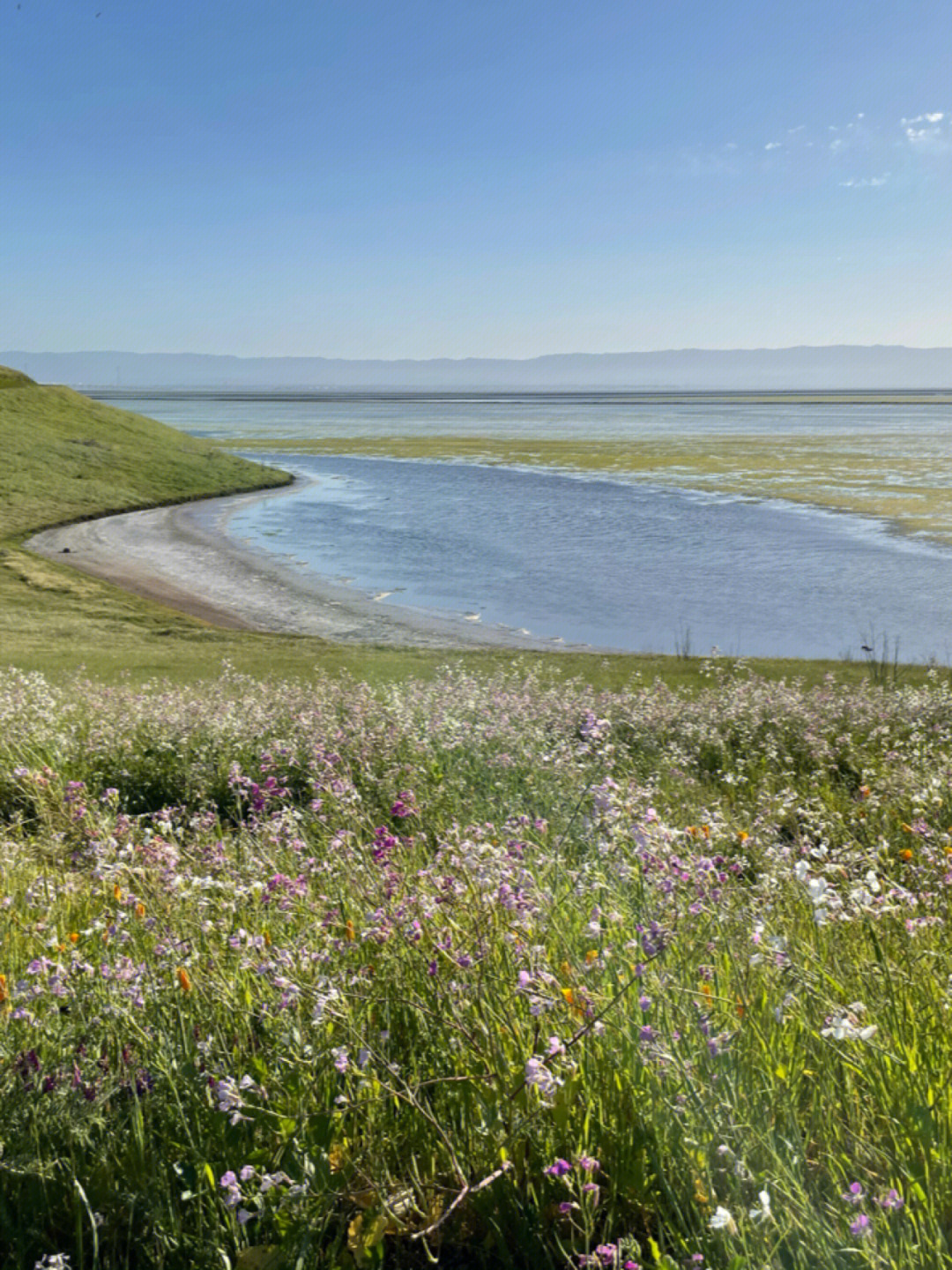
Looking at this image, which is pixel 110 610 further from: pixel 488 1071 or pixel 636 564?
pixel 488 1071

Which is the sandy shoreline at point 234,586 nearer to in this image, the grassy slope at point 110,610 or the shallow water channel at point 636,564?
the shallow water channel at point 636,564

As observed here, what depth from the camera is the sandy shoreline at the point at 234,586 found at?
20906mm

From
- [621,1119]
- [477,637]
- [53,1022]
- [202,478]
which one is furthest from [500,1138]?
[202,478]

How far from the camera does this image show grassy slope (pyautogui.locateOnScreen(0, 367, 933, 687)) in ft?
52.0

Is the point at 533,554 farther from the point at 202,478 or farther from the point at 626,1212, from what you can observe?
the point at 626,1212

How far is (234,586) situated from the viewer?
25766mm

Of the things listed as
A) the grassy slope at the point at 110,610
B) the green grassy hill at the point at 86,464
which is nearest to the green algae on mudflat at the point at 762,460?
the green grassy hill at the point at 86,464

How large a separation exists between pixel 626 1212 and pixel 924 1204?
83cm

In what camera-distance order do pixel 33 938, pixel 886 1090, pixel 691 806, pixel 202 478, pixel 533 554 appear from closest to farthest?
1. pixel 886 1090
2. pixel 33 938
3. pixel 691 806
4. pixel 533 554
5. pixel 202 478

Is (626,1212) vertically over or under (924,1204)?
under

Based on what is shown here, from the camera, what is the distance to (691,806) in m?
6.88

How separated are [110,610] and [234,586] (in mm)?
4328

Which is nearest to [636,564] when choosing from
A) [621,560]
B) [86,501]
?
[621,560]

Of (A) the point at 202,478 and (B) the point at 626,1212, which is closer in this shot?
(B) the point at 626,1212
